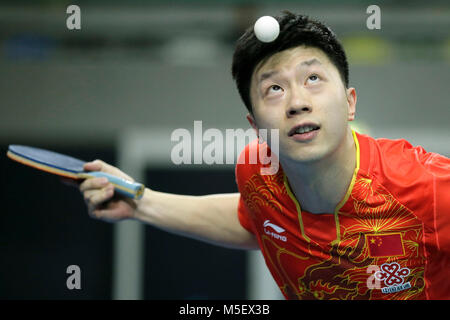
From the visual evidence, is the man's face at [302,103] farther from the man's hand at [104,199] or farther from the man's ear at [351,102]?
the man's hand at [104,199]

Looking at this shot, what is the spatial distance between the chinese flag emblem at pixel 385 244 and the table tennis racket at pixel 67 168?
36.7 inches

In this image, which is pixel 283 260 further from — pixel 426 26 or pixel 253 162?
pixel 426 26

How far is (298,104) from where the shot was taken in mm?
2061

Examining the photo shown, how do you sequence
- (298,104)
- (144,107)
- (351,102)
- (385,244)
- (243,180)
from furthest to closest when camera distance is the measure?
(144,107)
(243,180)
(351,102)
(385,244)
(298,104)

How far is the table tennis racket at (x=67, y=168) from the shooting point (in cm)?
250

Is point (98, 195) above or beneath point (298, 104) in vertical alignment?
beneath

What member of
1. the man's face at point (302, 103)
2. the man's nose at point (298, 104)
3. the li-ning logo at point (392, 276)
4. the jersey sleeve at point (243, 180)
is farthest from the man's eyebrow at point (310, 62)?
the li-ning logo at point (392, 276)

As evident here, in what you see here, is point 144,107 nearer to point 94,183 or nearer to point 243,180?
point 94,183

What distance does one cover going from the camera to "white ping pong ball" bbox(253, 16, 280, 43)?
2104 mm

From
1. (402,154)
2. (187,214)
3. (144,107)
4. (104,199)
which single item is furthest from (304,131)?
(144,107)

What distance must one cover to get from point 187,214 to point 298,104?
2.69ft

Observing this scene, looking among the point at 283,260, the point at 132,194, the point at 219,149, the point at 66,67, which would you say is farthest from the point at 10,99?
the point at 283,260

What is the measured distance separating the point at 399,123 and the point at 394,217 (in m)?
3.52

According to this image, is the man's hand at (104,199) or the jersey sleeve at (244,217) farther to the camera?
the jersey sleeve at (244,217)
